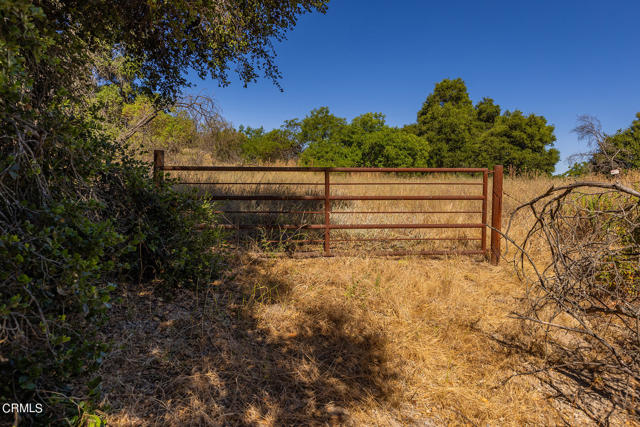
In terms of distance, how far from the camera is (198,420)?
2.49 meters

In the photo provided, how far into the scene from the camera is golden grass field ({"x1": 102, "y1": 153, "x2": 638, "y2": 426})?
2729 millimetres

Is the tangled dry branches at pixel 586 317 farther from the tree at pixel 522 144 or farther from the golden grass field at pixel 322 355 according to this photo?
the tree at pixel 522 144

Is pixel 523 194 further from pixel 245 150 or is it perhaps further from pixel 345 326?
pixel 245 150

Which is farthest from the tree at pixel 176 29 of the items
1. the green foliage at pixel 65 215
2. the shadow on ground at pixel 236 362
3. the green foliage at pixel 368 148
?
the green foliage at pixel 368 148

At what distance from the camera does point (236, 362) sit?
3.12 m

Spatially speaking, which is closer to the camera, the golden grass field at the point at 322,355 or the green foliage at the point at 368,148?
the golden grass field at the point at 322,355

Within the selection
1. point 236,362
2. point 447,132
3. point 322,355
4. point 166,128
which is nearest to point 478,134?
point 447,132

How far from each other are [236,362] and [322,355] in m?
0.78

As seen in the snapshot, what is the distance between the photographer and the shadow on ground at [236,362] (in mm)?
2641

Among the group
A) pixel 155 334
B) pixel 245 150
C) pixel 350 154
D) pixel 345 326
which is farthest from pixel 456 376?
pixel 245 150

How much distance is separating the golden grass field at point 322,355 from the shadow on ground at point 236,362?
10mm
